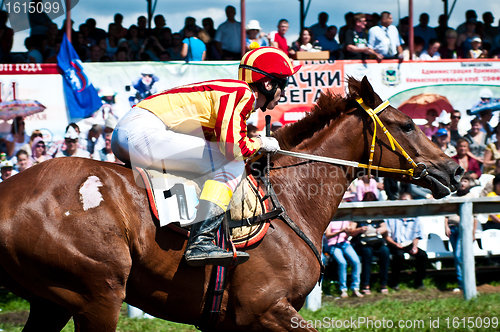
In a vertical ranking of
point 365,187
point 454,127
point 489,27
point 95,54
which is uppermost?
point 489,27

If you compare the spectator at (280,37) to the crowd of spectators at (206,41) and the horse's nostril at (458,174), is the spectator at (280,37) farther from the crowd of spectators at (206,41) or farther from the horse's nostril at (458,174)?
the horse's nostril at (458,174)

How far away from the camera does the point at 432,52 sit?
991cm

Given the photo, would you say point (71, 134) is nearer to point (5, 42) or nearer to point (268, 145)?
point (5, 42)

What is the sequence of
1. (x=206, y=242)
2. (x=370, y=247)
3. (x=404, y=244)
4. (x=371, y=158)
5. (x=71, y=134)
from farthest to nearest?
1. (x=71, y=134)
2. (x=404, y=244)
3. (x=370, y=247)
4. (x=371, y=158)
5. (x=206, y=242)

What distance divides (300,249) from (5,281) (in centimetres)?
182

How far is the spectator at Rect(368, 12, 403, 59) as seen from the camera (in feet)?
29.9

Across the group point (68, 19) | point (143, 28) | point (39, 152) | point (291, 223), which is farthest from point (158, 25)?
point (291, 223)

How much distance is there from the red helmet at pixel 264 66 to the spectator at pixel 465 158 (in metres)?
5.98

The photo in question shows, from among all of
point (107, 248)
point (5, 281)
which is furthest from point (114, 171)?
point (5, 281)

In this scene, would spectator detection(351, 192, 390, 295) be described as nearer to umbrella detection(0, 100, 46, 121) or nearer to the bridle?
the bridle

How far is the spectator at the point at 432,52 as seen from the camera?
9766mm

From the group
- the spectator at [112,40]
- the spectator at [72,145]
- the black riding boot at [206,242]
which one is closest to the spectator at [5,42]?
the spectator at [112,40]

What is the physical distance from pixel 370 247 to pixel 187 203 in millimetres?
4244

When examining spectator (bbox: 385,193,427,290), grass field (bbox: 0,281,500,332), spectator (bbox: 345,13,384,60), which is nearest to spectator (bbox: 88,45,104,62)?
grass field (bbox: 0,281,500,332)
